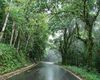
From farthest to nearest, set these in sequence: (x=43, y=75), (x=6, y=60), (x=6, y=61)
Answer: (x=6, y=60) → (x=6, y=61) → (x=43, y=75)

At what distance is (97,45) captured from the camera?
3647cm

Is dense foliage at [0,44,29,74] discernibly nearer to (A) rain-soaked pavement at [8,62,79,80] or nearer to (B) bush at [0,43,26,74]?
(B) bush at [0,43,26,74]

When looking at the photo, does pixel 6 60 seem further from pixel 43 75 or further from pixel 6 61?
pixel 43 75

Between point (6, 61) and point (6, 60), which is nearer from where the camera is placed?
point (6, 61)

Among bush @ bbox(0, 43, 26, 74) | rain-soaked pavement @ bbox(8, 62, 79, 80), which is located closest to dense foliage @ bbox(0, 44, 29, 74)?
bush @ bbox(0, 43, 26, 74)

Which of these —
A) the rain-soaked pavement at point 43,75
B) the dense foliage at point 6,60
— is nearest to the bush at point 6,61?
the dense foliage at point 6,60

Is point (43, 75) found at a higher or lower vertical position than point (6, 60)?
lower

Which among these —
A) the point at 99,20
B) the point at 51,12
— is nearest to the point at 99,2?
the point at 51,12

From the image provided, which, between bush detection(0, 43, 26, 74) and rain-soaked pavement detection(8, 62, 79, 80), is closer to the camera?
rain-soaked pavement detection(8, 62, 79, 80)

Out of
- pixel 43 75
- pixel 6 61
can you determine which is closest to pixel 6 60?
pixel 6 61

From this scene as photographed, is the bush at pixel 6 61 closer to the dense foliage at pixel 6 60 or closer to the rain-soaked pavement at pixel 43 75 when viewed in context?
the dense foliage at pixel 6 60

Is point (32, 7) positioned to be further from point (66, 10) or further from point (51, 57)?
point (51, 57)

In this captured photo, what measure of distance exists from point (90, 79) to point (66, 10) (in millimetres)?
10991

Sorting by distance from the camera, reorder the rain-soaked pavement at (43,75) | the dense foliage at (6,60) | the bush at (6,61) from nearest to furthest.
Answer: the rain-soaked pavement at (43,75), the bush at (6,61), the dense foliage at (6,60)
